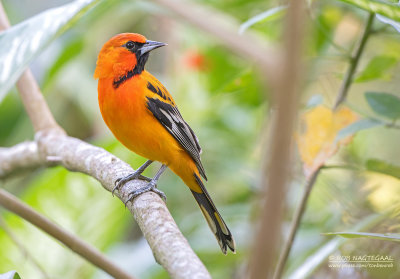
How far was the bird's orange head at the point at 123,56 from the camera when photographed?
2730mm

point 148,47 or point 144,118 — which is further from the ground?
point 148,47

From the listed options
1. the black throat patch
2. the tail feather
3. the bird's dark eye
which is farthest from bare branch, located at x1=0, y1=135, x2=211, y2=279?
the bird's dark eye

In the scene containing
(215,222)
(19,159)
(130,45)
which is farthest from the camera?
(19,159)

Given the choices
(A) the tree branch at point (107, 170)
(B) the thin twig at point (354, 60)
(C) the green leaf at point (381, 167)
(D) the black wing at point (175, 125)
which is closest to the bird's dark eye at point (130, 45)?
(D) the black wing at point (175, 125)

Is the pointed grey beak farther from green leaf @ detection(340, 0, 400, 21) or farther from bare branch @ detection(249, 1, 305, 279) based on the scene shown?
bare branch @ detection(249, 1, 305, 279)

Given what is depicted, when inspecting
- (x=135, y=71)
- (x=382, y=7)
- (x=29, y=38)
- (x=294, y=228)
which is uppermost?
(x=29, y=38)

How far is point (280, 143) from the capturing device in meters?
0.59

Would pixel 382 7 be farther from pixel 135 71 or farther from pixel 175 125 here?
pixel 135 71

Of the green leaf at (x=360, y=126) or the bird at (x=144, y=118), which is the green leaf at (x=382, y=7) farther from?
the bird at (x=144, y=118)

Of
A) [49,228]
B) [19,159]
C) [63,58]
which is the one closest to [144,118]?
[19,159]

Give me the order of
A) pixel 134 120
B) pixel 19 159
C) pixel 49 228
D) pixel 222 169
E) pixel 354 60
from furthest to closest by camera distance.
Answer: pixel 222 169 < pixel 19 159 < pixel 134 120 < pixel 354 60 < pixel 49 228

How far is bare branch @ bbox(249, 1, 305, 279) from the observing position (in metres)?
0.57

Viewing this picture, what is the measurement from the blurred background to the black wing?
0.27 meters

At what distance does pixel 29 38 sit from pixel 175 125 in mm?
1133
